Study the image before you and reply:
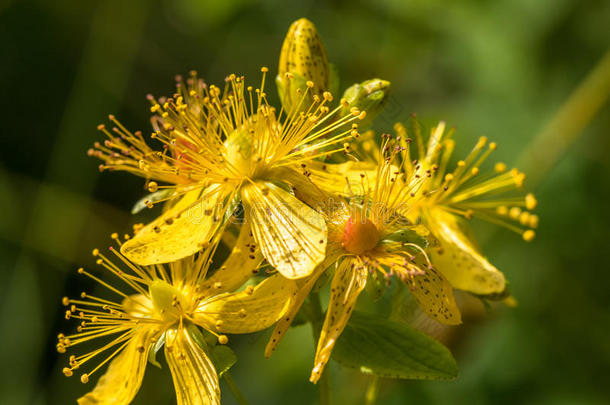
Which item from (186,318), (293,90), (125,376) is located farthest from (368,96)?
(125,376)

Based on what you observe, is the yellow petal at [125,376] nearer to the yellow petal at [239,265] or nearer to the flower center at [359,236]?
the yellow petal at [239,265]

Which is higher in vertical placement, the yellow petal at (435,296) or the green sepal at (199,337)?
the yellow petal at (435,296)

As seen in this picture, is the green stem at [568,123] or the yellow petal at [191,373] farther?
the green stem at [568,123]

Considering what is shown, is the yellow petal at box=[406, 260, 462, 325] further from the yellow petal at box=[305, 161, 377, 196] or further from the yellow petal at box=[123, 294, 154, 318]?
the yellow petal at box=[123, 294, 154, 318]

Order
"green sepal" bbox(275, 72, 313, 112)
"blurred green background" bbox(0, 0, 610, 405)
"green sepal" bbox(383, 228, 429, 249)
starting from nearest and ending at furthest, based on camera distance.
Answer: "green sepal" bbox(383, 228, 429, 249), "green sepal" bbox(275, 72, 313, 112), "blurred green background" bbox(0, 0, 610, 405)

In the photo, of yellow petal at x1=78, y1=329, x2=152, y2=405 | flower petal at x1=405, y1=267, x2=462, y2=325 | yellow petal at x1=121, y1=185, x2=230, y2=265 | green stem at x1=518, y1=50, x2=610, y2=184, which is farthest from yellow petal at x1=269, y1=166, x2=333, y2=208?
green stem at x1=518, y1=50, x2=610, y2=184

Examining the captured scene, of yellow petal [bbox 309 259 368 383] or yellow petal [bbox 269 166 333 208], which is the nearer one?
yellow petal [bbox 309 259 368 383]

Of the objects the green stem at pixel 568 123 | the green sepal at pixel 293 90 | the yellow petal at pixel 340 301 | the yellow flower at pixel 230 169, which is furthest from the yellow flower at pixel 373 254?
the green stem at pixel 568 123

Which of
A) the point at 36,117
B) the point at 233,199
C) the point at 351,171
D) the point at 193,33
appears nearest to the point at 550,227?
the point at 351,171
